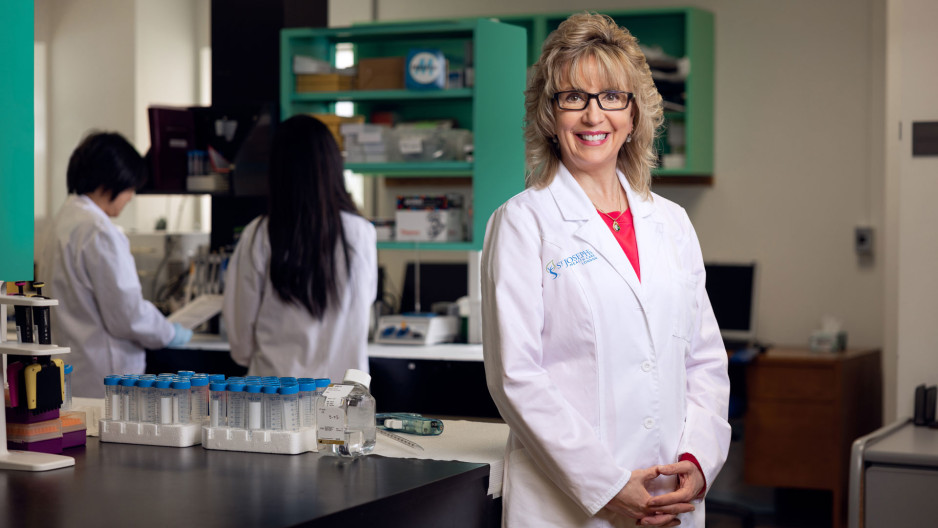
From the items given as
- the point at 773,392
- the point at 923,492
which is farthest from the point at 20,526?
the point at 773,392

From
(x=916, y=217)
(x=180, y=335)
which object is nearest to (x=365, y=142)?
(x=180, y=335)

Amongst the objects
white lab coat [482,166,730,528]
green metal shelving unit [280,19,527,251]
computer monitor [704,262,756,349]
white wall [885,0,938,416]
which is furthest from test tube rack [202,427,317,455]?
computer monitor [704,262,756,349]

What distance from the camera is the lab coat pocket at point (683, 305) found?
1.98 metres

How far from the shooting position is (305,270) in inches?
134

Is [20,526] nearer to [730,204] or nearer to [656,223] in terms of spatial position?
[656,223]

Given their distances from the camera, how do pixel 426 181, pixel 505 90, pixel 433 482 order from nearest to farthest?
pixel 433 482 < pixel 505 90 < pixel 426 181

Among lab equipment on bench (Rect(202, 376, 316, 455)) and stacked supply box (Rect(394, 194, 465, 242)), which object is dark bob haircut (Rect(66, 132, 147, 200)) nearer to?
stacked supply box (Rect(394, 194, 465, 242))

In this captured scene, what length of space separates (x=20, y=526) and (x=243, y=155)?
3326mm

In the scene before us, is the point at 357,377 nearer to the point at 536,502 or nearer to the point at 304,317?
the point at 536,502

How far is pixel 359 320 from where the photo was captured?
3525 millimetres

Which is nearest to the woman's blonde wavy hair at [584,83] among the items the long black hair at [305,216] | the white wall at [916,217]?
the long black hair at [305,216]

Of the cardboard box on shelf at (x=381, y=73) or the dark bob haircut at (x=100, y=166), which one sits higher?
the cardboard box on shelf at (x=381, y=73)

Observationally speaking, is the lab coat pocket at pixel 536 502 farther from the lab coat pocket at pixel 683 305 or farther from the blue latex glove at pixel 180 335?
the blue latex glove at pixel 180 335

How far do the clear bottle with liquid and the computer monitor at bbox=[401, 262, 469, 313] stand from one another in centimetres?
331
